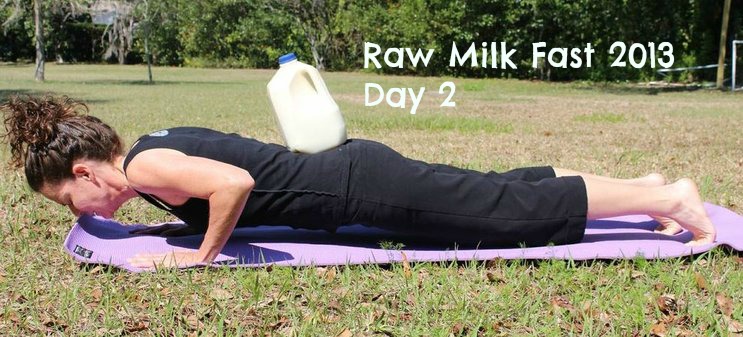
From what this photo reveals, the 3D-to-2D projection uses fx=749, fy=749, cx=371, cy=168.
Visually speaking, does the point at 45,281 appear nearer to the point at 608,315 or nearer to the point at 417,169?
the point at 417,169

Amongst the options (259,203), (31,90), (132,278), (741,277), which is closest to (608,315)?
(741,277)

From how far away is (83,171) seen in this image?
8.71 feet

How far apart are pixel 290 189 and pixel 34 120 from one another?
3.05ft

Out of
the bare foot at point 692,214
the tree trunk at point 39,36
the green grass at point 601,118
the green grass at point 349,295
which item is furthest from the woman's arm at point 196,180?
the tree trunk at point 39,36

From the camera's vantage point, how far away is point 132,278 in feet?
8.93

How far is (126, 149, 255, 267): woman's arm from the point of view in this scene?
8.19 feet

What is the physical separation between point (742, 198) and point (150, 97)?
449 inches

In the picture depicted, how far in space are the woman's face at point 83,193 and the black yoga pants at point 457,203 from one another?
88 centimetres

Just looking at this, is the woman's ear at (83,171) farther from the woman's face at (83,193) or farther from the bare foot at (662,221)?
the bare foot at (662,221)

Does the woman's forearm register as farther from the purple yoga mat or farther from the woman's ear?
the woman's ear

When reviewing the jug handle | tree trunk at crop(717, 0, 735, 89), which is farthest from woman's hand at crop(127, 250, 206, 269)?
tree trunk at crop(717, 0, 735, 89)

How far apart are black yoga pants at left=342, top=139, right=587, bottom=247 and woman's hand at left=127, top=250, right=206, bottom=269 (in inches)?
22.9

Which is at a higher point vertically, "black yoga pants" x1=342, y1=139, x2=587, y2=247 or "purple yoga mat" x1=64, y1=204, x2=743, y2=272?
"black yoga pants" x1=342, y1=139, x2=587, y2=247

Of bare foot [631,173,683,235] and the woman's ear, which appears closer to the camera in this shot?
the woman's ear
